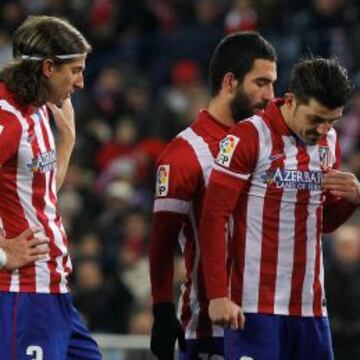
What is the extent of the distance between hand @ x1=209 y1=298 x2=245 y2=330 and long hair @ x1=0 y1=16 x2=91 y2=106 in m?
1.18

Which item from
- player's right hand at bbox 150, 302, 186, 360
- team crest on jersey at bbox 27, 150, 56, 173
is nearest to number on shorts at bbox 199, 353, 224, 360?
player's right hand at bbox 150, 302, 186, 360

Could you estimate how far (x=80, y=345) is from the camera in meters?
6.97

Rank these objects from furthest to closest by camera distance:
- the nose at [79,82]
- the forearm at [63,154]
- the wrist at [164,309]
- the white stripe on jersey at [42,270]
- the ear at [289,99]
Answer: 1. the forearm at [63,154]
2. the wrist at [164,309]
3. the nose at [79,82]
4. the white stripe on jersey at [42,270]
5. the ear at [289,99]

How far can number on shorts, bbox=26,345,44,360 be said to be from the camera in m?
6.85

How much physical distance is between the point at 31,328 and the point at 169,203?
0.83 meters

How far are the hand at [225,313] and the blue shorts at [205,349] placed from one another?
642 millimetres

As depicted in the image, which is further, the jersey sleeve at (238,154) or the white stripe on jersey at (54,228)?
the white stripe on jersey at (54,228)

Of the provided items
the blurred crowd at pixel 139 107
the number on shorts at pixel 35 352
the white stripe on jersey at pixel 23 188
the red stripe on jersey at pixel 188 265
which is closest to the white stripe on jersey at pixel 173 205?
the red stripe on jersey at pixel 188 265

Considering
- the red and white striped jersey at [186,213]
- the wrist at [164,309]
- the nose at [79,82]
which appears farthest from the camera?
the wrist at [164,309]

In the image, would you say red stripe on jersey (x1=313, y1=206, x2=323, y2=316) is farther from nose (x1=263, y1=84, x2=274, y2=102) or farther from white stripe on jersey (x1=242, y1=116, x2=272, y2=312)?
nose (x1=263, y1=84, x2=274, y2=102)

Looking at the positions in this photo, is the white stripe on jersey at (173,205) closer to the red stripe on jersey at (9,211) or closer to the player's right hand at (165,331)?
the player's right hand at (165,331)

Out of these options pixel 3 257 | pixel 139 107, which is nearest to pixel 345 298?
pixel 3 257

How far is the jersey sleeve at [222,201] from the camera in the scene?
664cm

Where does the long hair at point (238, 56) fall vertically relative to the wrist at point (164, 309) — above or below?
above
